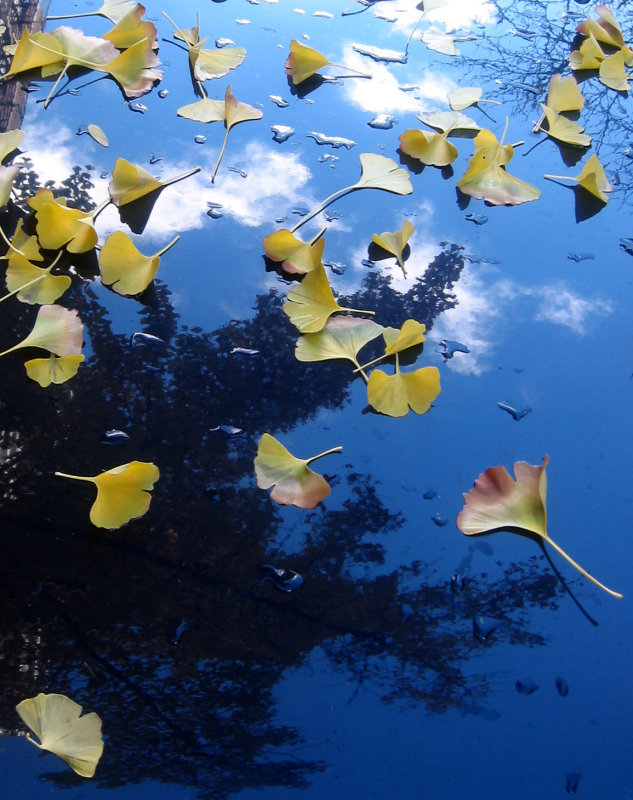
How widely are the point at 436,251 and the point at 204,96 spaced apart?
468 millimetres

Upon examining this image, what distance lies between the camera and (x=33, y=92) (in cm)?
106

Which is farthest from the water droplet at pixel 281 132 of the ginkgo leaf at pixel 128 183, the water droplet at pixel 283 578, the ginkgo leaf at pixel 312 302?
the water droplet at pixel 283 578

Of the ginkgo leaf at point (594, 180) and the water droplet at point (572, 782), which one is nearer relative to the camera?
the water droplet at point (572, 782)

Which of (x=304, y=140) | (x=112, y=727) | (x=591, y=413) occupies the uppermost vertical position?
(x=304, y=140)

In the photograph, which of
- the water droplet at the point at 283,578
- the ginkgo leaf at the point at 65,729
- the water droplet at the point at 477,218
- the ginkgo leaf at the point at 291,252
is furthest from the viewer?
the water droplet at the point at 477,218

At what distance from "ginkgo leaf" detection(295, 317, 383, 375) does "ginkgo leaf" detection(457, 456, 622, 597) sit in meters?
0.20

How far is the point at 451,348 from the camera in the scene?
0.83 meters

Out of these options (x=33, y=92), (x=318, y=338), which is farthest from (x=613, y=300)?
(x=33, y=92)

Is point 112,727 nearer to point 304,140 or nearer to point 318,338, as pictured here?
point 318,338

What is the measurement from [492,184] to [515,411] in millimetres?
377

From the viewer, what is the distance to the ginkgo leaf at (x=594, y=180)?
0.99 m

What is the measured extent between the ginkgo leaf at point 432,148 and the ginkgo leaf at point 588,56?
356 mm

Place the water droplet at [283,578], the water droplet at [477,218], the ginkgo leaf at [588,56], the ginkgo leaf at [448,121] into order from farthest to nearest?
the ginkgo leaf at [588,56]
the ginkgo leaf at [448,121]
the water droplet at [477,218]
the water droplet at [283,578]

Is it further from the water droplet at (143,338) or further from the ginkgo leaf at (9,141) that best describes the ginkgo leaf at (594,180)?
the ginkgo leaf at (9,141)
